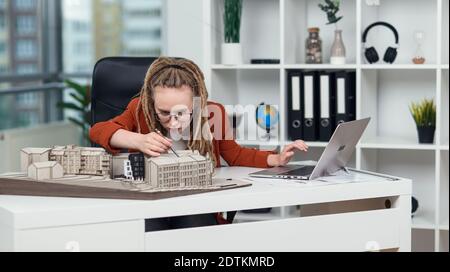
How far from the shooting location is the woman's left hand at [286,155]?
2.61 metres

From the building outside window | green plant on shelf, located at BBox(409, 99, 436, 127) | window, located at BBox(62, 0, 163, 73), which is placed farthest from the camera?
window, located at BBox(62, 0, 163, 73)

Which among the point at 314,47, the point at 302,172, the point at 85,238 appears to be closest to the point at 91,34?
the point at 314,47

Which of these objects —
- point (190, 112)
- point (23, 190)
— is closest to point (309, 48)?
point (190, 112)

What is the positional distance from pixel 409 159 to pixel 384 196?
1604mm

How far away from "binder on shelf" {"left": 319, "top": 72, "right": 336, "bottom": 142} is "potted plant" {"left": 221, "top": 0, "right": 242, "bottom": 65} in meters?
0.39

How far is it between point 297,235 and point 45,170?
2.27 ft

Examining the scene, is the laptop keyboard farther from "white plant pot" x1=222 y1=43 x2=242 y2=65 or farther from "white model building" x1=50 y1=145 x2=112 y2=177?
"white plant pot" x1=222 y1=43 x2=242 y2=65

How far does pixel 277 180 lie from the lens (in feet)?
7.94

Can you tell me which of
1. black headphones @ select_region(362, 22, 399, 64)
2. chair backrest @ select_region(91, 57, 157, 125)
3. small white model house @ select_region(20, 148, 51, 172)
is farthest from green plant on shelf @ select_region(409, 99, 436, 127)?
small white model house @ select_region(20, 148, 51, 172)

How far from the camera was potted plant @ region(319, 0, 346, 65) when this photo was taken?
3.73 meters

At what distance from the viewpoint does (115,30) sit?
5.71 meters
